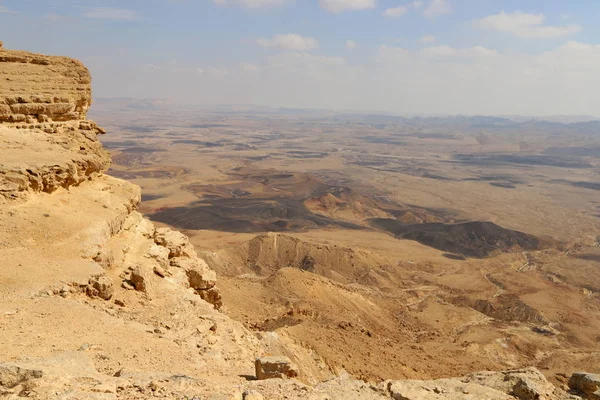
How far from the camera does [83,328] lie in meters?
7.49

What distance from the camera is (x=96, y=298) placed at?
354 inches

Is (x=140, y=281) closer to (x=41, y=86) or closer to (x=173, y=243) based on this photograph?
(x=173, y=243)

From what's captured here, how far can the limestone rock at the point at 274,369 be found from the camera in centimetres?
755

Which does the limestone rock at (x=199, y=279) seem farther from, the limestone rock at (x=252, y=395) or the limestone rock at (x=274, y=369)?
the limestone rock at (x=252, y=395)

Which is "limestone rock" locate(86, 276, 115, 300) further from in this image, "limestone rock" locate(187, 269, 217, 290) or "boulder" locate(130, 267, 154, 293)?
"limestone rock" locate(187, 269, 217, 290)

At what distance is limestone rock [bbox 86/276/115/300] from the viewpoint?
8906 mm

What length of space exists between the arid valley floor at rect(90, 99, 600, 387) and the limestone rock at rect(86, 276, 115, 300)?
7.09m

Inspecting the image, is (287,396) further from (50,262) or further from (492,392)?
(50,262)

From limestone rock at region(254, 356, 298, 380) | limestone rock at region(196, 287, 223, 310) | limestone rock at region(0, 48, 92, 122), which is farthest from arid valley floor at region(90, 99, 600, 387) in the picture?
limestone rock at region(0, 48, 92, 122)

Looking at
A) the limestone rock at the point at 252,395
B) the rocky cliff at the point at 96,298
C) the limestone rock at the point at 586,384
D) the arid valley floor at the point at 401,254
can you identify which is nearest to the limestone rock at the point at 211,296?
the rocky cliff at the point at 96,298

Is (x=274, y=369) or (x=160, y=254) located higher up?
(x=160, y=254)

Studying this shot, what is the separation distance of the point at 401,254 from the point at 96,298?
1324 inches

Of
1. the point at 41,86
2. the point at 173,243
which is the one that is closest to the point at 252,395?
the point at 173,243

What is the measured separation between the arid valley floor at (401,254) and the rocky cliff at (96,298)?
5.22m
